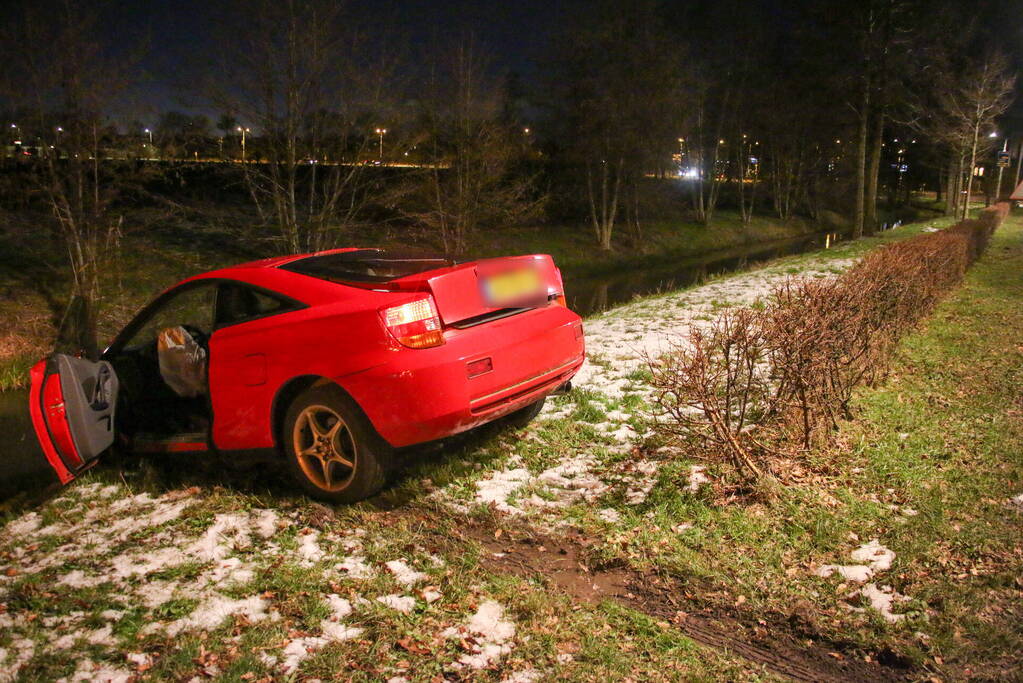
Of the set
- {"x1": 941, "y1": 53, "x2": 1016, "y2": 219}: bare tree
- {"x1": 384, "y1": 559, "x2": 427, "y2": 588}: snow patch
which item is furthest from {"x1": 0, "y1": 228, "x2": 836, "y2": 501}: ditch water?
{"x1": 941, "y1": 53, "x2": 1016, "y2": 219}: bare tree

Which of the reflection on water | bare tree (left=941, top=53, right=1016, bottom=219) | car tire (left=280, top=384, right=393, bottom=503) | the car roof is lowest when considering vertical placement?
the reflection on water

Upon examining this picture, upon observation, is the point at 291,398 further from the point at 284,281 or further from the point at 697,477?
the point at 697,477

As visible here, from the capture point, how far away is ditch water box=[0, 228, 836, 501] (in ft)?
20.8

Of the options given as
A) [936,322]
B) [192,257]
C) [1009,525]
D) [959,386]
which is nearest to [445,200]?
[192,257]

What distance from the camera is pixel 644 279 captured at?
24594 millimetres

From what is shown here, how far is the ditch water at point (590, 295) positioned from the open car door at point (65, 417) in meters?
1.19

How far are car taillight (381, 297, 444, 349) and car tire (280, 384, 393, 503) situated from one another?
1.74ft

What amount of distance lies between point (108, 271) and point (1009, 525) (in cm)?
1568

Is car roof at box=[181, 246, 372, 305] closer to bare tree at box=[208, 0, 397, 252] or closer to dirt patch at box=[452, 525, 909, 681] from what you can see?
dirt patch at box=[452, 525, 909, 681]

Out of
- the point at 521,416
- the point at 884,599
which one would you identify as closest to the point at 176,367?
the point at 521,416

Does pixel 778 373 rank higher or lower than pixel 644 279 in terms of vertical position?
higher

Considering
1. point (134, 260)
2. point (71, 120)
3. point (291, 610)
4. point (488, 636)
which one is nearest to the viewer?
point (488, 636)

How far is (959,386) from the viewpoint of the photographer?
607 centimetres

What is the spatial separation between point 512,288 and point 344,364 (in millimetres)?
1174
